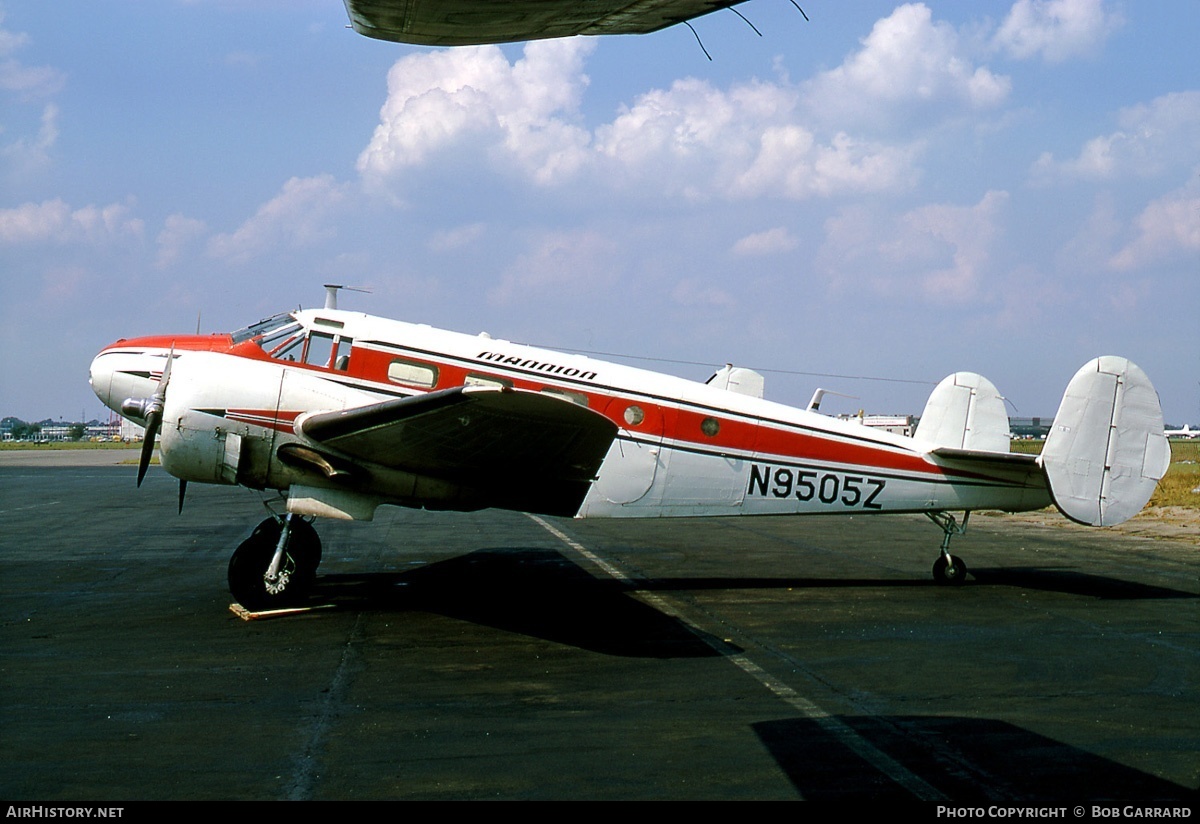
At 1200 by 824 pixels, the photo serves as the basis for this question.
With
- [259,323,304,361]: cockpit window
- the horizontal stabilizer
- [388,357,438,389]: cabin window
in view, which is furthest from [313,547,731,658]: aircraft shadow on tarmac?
the horizontal stabilizer

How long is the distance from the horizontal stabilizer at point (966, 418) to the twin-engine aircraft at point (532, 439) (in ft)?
0.06

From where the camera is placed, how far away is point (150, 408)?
34.0ft

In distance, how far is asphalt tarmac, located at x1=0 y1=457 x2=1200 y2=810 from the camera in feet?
17.0

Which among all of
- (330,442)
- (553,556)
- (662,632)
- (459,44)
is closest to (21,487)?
(553,556)

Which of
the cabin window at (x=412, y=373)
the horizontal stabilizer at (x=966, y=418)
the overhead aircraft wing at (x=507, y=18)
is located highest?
the overhead aircraft wing at (x=507, y=18)

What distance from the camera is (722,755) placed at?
5559 mm

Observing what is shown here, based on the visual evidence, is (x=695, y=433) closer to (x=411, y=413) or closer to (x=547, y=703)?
(x=411, y=413)

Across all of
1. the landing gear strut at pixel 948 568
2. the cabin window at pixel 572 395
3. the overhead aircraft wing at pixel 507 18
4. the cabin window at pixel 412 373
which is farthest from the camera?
the landing gear strut at pixel 948 568

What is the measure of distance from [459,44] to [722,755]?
4.48m

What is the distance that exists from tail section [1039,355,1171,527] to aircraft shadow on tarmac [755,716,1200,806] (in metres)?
6.64

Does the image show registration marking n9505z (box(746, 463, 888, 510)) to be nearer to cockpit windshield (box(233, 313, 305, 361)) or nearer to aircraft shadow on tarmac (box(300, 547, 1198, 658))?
aircraft shadow on tarmac (box(300, 547, 1198, 658))

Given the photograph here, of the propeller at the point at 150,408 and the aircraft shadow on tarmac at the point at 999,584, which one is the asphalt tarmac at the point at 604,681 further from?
the propeller at the point at 150,408

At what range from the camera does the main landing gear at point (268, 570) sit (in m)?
10.1

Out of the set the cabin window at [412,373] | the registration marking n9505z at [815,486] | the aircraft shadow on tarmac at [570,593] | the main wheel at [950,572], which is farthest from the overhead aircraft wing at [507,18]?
the main wheel at [950,572]
